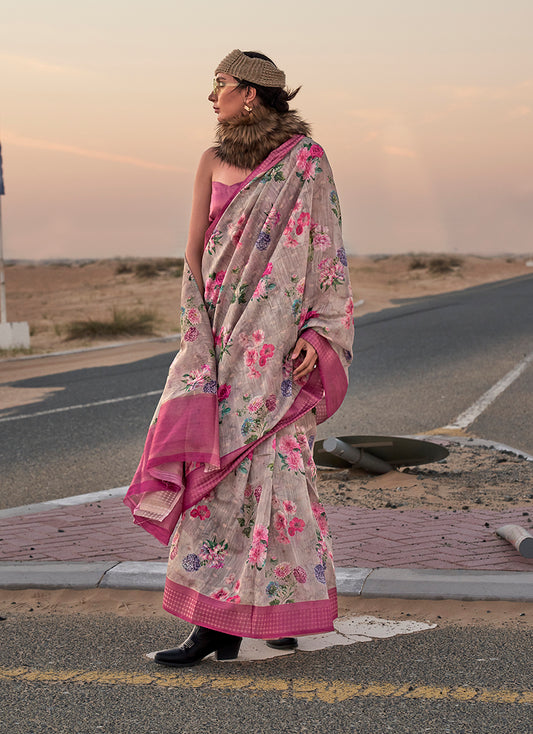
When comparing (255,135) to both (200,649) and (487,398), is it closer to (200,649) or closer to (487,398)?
(200,649)

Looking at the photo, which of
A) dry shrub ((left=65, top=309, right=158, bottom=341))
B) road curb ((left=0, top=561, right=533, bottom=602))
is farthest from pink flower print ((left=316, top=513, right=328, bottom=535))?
dry shrub ((left=65, top=309, right=158, bottom=341))

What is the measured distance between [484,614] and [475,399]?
6221 millimetres

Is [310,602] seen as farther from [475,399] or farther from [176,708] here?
[475,399]

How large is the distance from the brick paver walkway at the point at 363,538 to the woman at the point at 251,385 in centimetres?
116

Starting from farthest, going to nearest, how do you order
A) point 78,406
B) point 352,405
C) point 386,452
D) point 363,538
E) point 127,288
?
point 127,288, point 78,406, point 352,405, point 386,452, point 363,538

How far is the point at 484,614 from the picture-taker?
13.1 feet

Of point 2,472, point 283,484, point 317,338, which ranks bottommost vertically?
point 2,472

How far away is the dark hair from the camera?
363cm

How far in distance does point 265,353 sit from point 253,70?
1.05 metres

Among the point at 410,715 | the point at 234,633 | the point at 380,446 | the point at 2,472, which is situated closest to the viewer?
the point at 410,715

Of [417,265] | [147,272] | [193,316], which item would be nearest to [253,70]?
[193,316]

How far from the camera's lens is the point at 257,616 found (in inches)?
134

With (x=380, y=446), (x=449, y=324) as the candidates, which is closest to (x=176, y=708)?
(x=380, y=446)

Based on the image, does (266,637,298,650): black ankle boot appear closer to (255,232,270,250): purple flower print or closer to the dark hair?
(255,232,270,250): purple flower print
